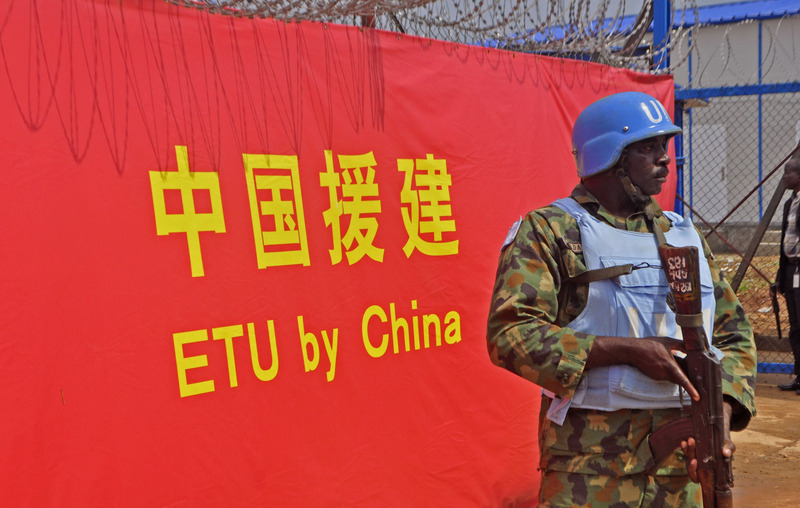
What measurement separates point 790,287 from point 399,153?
379 centimetres

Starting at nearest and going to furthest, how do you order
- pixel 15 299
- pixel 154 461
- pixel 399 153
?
pixel 15 299 < pixel 154 461 < pixel 399 153

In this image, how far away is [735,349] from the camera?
1.86m

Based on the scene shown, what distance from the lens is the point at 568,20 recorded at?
11.6 feet

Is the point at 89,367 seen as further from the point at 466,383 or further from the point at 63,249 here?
the point at 466,383

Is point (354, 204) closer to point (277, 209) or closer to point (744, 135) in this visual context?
point (277, 209)

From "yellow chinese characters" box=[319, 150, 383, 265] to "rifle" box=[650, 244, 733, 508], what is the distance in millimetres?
1426

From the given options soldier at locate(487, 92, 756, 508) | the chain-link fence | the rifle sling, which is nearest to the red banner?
soldier at locate(487, 92, 756, 508)

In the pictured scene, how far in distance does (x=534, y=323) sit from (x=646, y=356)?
0.82ft

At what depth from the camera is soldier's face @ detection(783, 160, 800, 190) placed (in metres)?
5.33

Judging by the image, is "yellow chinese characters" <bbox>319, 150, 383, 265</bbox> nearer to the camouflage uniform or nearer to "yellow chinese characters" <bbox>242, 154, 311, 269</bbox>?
"yellow chinese characters" <bbox>242, 154, 311, 269</bbox>

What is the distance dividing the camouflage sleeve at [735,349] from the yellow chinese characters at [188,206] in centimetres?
153

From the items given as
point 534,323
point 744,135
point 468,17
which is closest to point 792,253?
point 468,17

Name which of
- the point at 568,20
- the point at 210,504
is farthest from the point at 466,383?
the point at 568,20

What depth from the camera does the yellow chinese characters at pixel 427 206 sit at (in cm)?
302
